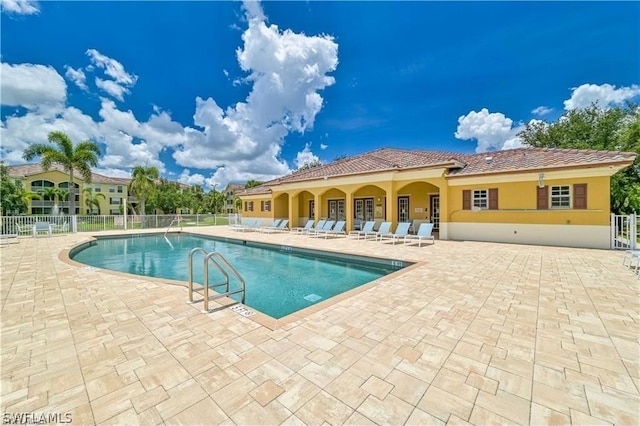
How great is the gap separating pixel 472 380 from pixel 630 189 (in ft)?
92.2

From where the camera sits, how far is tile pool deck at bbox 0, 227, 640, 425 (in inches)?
87.5

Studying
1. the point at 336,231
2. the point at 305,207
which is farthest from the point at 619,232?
the point at 305,207

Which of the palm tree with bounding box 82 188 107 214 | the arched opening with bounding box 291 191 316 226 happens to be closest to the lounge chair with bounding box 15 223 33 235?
the arched opening with bounding box 291 191 316 226

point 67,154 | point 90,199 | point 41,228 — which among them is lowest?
point 41,228

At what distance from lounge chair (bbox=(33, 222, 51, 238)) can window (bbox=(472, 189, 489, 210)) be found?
26547 mm

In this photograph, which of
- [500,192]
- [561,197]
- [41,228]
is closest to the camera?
[561,197]

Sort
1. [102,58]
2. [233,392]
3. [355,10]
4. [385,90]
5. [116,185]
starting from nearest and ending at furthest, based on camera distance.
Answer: [233,392]
[355,10]
[102,58]
[385,90]
[116,185]

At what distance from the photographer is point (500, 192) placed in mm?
13562

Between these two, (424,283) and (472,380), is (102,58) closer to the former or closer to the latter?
(424,283)

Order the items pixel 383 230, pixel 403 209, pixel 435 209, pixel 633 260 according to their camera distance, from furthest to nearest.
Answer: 1. pixel 403 209
2. pixel 435 209
3. pixel 383 230
4. pixel 633 260

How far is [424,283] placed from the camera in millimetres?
6262

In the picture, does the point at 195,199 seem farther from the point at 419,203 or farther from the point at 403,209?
the point at 419,203

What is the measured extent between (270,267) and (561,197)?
14.1m

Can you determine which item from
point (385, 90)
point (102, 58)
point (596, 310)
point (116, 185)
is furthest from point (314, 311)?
point (116, 185)
